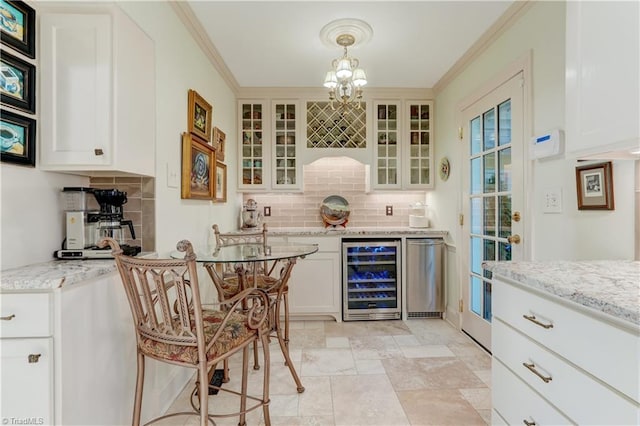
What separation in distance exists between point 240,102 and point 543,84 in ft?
9.64

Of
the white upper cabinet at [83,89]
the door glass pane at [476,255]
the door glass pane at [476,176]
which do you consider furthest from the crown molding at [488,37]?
the white upper cabinet at [83,89]

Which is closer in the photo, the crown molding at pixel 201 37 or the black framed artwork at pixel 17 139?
the black framed artwork at pixel 17 139

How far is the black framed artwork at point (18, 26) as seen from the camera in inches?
50.8

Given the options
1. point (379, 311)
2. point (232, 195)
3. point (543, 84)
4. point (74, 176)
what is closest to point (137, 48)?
point (74, 176)

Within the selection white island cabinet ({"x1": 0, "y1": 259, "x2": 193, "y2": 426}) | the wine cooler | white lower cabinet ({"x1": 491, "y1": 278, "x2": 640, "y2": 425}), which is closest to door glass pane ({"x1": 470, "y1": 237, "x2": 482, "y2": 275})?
the wine cooler

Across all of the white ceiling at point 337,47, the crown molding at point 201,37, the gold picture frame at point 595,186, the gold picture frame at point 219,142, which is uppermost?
the white ceiling at point 337,47

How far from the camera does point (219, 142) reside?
121 inches

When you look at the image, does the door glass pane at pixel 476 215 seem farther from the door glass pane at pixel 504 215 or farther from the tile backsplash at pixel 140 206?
the tile backsplash at pixel 140 206

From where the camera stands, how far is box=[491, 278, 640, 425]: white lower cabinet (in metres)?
0.87

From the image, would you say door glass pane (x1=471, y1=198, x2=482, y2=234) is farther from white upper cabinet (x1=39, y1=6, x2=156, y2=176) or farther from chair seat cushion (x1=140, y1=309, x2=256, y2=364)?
white upper cabinet (x1=39, y1=6, x2=156, y2=176)

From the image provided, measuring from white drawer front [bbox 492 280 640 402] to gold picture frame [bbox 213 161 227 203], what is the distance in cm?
237

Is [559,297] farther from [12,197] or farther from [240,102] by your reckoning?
[240,102]

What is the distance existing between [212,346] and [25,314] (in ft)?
2.15

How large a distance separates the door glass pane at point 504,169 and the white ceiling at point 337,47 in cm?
97
